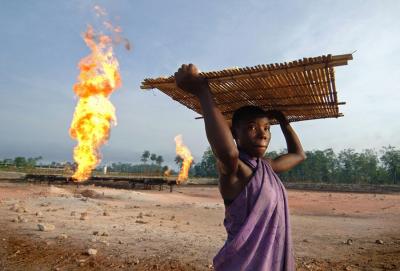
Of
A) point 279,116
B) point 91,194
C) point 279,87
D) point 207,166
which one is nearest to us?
point 279,87

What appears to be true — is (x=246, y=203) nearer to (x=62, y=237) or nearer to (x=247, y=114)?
(x=247, y=114)

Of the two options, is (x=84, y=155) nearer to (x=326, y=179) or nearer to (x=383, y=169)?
(x=326, y=179)

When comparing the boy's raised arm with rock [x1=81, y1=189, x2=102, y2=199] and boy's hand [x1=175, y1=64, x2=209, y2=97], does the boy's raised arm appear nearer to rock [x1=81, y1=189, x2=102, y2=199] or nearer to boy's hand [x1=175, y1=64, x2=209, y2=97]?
boy's hand [x1=175, y1=64, x2=209, y2=97]

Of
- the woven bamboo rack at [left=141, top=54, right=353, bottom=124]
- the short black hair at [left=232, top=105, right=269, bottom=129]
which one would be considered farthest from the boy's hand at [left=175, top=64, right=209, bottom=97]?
the short black hair at [left=232, top=105, right=269, bottom=129]

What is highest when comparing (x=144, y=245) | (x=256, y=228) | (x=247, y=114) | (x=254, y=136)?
(x=247, y=114)

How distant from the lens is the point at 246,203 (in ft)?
6.63

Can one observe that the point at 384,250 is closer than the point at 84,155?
Yes

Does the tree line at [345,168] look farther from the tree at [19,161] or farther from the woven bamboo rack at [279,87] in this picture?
the woven bamboo rack at [279,87]

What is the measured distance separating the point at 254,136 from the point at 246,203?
0.47 metres

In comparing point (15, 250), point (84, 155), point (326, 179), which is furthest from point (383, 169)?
point (15, 250)

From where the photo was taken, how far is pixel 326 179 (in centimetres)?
8394

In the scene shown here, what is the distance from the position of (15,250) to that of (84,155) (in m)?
18.7

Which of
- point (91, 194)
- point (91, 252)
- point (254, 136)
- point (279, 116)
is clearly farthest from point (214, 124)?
point (91, 194)

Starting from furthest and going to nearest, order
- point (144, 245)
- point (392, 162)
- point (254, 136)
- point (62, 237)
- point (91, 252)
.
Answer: point (392, 162) < point (62, 237) < point (144, 245) < point (91, 252) < point (254, 136)
